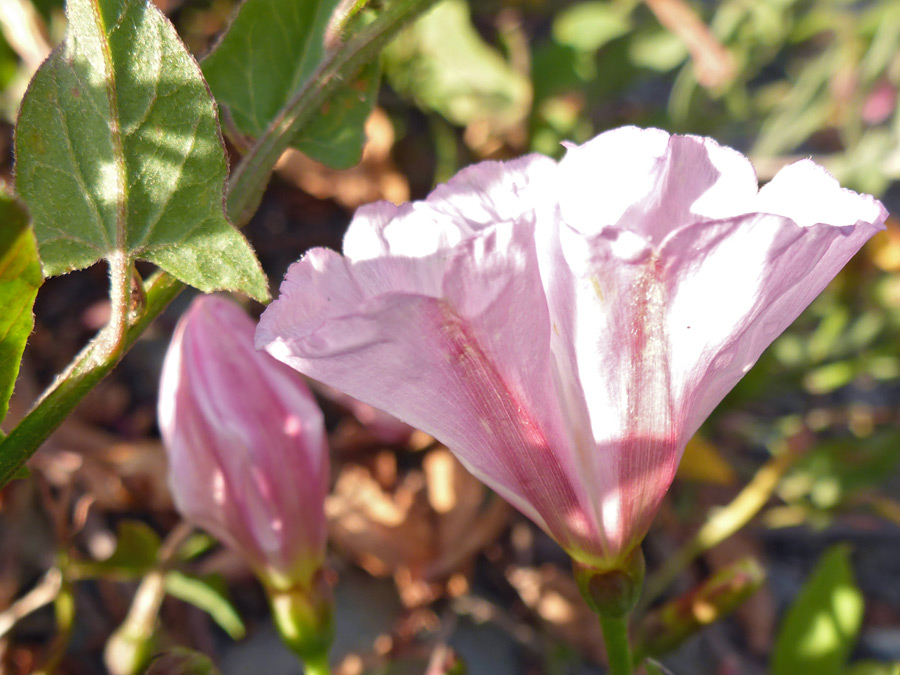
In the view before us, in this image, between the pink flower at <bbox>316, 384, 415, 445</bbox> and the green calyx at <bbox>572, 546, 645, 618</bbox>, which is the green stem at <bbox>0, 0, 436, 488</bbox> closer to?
the green calyx at <bbox>572, 546, 645, 618</bbox>

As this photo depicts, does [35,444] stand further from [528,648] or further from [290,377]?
[528,648]

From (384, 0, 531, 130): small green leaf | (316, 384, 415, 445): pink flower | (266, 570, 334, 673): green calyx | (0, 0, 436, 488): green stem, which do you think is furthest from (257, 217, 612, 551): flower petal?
(384, 0, 531, 130): small green leaf

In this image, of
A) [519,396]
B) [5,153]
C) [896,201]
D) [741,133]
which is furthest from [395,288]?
[896,201]

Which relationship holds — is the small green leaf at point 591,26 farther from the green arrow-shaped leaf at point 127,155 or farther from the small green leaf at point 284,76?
the green arrow-shaped leaf at point 127,155

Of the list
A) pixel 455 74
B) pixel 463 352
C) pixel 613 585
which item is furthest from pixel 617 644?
pixel 455 74

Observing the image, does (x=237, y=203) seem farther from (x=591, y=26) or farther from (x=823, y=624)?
(x=591, y=26)

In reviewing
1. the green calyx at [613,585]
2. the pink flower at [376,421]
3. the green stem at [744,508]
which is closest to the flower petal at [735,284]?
the green calyx at [613,585]
